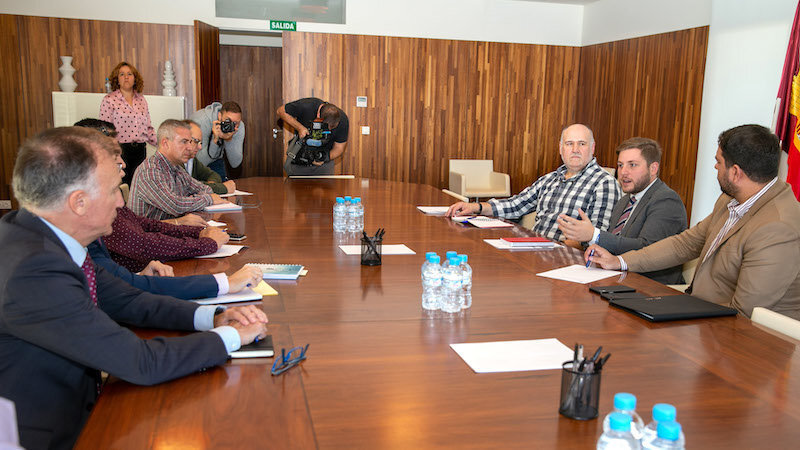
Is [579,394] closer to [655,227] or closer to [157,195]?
[655,227]

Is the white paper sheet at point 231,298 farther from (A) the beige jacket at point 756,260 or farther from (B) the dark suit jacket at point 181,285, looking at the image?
(A) the beige jacket at point 756,260

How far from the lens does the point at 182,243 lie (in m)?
2.67

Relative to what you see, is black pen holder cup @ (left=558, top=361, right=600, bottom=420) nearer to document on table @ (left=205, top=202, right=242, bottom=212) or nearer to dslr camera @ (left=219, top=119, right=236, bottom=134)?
document on table @ (left=205, top=202, right=242, bottom=212)

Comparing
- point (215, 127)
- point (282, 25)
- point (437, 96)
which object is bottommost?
point (215, 127)

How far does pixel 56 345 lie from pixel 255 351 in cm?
46

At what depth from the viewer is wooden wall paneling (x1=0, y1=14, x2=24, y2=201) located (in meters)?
7.21

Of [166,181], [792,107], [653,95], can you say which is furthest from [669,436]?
[653,95]

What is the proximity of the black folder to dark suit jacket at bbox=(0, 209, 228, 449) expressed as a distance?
131 centimetres

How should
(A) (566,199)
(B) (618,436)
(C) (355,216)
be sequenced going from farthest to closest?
1. (A) (566,199)
2. (C) (355,216)
3. (B) (618,436)

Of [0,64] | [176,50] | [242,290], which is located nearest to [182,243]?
[242,290]

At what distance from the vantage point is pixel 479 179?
845 centimetres

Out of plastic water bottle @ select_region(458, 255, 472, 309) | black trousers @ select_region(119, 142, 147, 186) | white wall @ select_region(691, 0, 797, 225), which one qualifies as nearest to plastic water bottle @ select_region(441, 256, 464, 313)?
plastic water bottle @ select_region(458, 255, 472, 309)

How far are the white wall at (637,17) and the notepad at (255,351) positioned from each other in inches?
252

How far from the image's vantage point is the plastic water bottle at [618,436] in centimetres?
99
